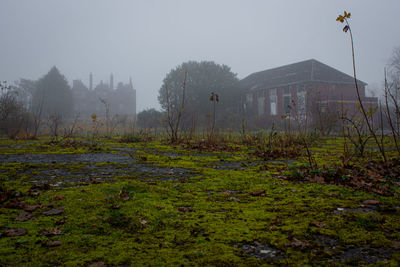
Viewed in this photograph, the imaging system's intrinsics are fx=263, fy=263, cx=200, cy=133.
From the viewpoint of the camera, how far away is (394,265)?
4.55 feet

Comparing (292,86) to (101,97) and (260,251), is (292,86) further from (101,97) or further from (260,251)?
(101,97)

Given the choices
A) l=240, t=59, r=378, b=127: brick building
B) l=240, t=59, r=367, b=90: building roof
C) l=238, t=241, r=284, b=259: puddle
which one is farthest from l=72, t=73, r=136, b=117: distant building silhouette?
l=238, t=241, r=284, b=259: puddle

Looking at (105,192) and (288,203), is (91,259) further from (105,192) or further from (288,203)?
(288,203)

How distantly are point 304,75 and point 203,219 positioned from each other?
34.4 metres

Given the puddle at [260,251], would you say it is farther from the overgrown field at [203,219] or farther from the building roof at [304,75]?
the building roof at [304,75]

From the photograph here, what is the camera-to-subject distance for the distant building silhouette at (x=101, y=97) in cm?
A: 6003

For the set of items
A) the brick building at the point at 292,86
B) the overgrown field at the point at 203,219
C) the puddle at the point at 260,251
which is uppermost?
the brick building at the point at 292,86

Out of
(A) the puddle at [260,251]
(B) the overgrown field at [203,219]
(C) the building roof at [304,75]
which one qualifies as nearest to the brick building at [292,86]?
(C) the building roof at [304,75]

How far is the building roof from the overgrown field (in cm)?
3166

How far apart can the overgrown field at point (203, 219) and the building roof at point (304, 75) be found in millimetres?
31660

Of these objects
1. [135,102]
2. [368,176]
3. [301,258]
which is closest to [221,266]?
[301,258]

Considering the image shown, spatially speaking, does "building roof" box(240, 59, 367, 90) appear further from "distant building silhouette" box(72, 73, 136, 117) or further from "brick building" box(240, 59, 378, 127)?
"distant building silhouette" box(72, 73, 136, 117)

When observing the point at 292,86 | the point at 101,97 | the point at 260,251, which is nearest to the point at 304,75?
the point at 292,86

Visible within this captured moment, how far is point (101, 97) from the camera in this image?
221ft
